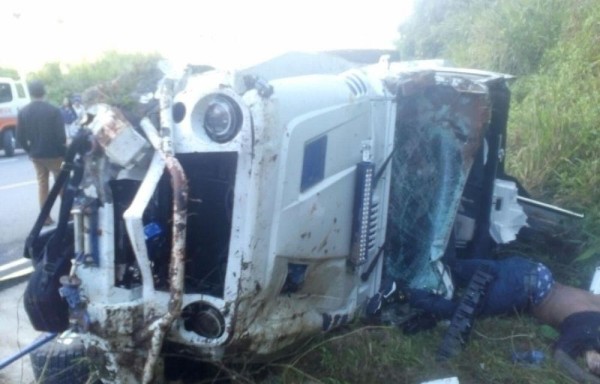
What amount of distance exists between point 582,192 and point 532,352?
2486 millimetres

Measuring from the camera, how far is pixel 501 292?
3.82 metres

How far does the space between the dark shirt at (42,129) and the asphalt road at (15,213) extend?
2.12 ft

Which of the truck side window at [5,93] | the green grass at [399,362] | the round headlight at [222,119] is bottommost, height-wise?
the truck side window at [5,93]

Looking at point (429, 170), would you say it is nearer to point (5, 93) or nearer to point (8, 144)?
point (8, 144)

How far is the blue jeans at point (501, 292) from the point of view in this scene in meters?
3.72

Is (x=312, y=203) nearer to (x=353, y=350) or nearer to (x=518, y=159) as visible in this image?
(x=353, y=350)

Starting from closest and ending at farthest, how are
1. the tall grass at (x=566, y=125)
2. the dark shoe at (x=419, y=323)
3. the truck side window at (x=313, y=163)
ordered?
1. the truck side window at (x=313, y=163)
2. the dark shoe at (x=419, y=323)
3. the tall grass at (x=566, y=125)

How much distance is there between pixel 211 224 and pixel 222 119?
0.46m

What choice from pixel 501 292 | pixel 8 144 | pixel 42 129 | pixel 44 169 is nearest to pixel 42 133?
pixel 42 129

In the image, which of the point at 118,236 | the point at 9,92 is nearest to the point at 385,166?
the point at 118,236

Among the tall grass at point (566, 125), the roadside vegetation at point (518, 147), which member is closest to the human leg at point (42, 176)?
the roadside vegetation at point (518, 147)

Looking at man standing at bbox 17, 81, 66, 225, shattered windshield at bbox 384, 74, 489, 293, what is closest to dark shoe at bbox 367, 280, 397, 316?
shattered windshield at bbox 384, 74, 489, 293

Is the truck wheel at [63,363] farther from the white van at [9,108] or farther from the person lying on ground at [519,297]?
the white van at [9,108]

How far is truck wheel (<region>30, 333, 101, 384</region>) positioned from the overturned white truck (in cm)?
8
